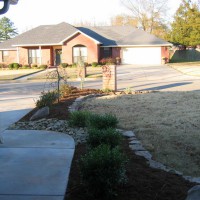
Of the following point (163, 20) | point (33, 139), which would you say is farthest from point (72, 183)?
point (163, 20)

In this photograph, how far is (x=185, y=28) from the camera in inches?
1853

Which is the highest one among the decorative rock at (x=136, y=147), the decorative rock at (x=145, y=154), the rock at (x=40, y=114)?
the rock at (x=40, y=114)

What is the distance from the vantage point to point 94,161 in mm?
3699

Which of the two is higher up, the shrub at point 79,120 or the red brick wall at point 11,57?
the red brick wall at point 11,57

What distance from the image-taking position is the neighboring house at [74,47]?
40094 millimetres

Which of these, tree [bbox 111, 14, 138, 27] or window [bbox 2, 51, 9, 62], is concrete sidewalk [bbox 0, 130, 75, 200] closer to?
window [bbox 2, 51, 9, 62]

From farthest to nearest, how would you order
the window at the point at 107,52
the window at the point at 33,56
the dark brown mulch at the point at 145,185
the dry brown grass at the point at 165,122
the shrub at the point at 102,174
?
1. the window at the point at 107,52
2. the window at the point at 33,56
3. the dry brown grass at the point at 165,122
4. the dark brown mulch at the point at 145,185
5. the shrub at the point at 102,174

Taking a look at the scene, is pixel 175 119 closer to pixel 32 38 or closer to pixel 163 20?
pixel 32 38

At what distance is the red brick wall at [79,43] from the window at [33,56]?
3708 mm

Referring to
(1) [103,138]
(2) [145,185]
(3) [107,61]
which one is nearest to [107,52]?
(3) [107,61]

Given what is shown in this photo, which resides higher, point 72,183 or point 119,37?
point 119,37

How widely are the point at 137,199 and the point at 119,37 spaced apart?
43.3m

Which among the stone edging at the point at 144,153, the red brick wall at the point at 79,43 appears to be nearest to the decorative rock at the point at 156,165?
the stone edging at the point at 144,153

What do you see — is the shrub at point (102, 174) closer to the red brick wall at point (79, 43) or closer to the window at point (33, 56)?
the red brick wall at point (79, 43)
